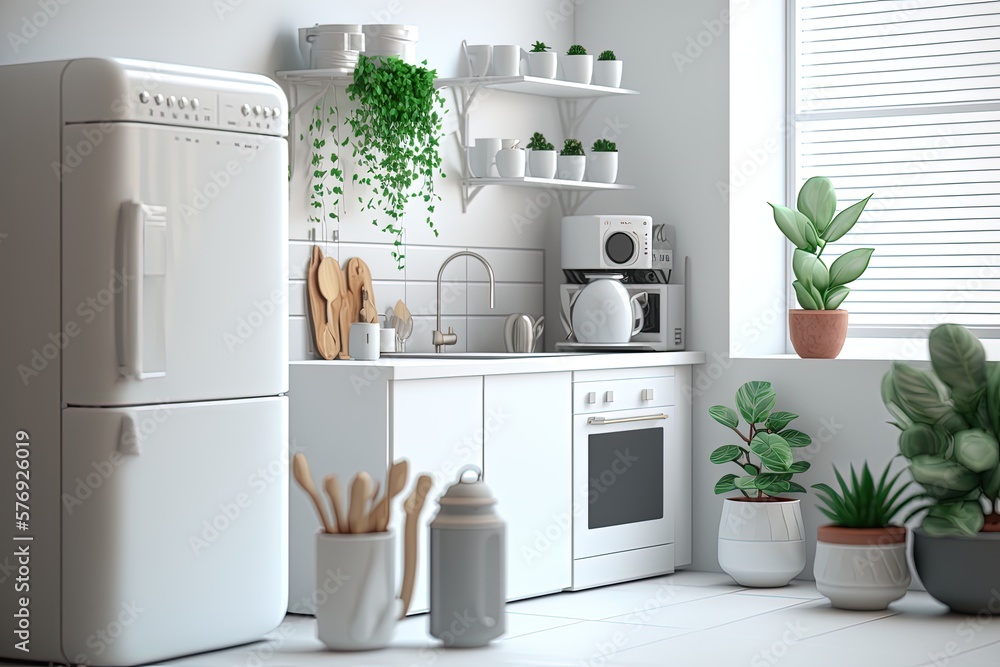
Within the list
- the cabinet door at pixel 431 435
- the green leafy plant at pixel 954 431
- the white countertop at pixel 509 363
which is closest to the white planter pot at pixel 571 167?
the white countertop at pixel 509 363

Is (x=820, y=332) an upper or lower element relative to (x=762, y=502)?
upper

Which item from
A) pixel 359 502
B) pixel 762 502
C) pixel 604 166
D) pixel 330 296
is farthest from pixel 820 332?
pixel 359 502

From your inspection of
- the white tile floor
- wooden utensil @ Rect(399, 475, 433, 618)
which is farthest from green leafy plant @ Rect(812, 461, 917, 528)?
wooden utensil @ Rect(399, 475, 433, 618)

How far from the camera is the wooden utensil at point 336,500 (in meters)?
3.78

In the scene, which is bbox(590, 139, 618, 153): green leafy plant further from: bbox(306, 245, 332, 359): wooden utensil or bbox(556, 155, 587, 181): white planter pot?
bbox(306, 245, 332, 359): wooden utensil

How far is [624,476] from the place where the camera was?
4.98 metres

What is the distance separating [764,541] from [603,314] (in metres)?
0.97

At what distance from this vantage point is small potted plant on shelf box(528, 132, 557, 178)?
522cm

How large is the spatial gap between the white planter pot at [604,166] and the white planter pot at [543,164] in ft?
0.72

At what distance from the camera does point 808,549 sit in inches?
201

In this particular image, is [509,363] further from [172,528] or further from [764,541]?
[172,528]

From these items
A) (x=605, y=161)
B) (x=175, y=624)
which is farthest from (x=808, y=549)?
(x=175, y=624)

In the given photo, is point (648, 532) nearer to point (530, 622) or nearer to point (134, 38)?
point (530, 622)

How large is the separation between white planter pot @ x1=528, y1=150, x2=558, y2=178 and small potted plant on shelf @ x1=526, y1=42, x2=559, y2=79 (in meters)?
0.27
